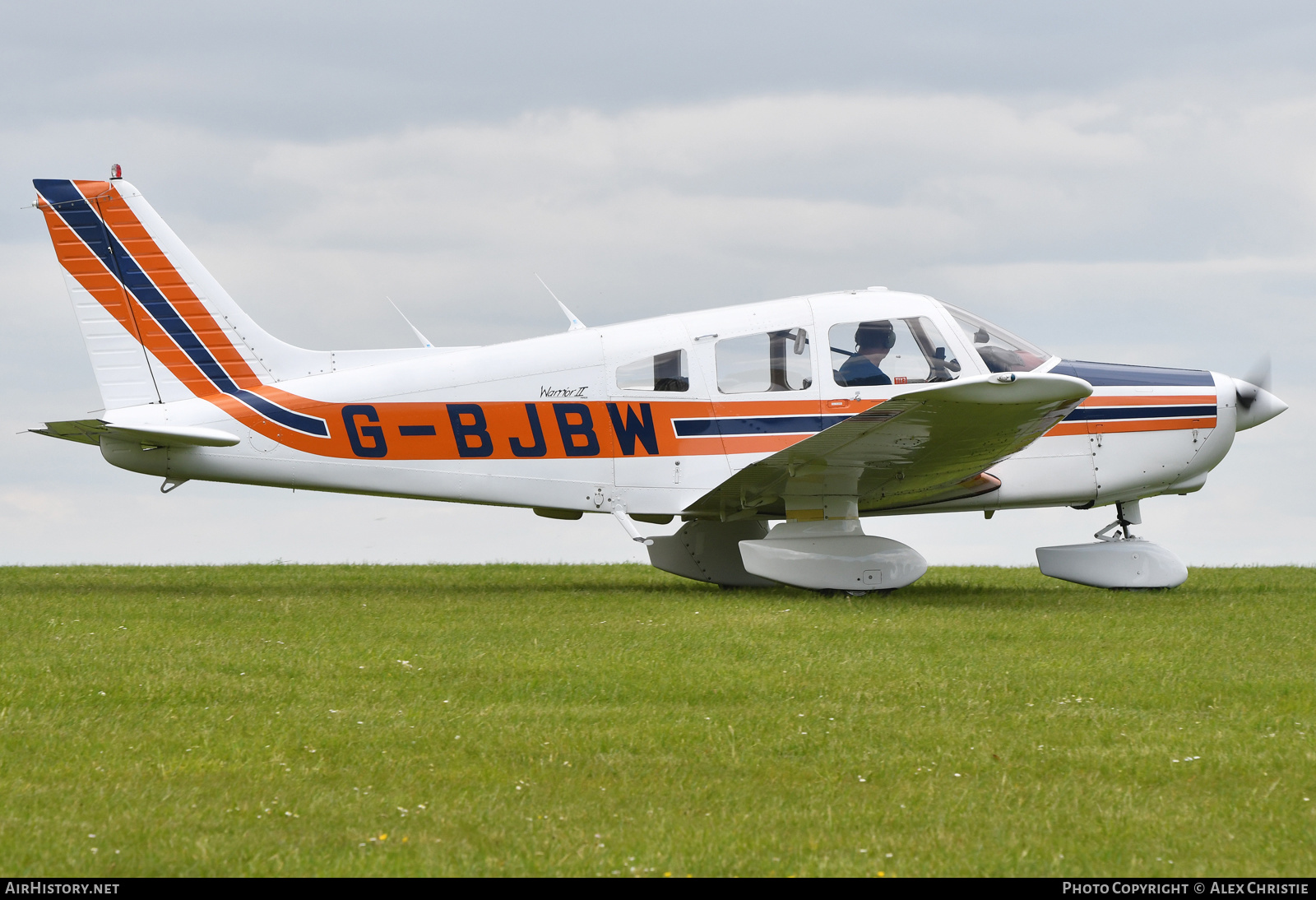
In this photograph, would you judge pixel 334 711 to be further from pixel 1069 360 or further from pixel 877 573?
pixel 1069 360

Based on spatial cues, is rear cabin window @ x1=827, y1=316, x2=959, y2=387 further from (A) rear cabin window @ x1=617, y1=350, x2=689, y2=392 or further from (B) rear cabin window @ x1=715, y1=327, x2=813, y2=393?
(A) rear cabin window @ x1=617, y1=350, x2=689, y2=392

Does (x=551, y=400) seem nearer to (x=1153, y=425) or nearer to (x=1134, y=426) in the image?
(x=1134, y=426)

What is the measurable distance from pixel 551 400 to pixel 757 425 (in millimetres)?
1975

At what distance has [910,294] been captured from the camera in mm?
11508

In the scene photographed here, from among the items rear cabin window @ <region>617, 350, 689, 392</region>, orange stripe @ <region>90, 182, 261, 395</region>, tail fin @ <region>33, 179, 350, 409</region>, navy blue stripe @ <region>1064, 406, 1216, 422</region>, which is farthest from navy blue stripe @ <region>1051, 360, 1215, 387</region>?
orange stripe @ <region>90, 182, 261, 395</region>

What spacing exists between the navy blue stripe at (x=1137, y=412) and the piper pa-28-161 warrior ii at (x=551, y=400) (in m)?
0.09

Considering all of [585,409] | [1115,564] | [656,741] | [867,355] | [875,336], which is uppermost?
[875,336]

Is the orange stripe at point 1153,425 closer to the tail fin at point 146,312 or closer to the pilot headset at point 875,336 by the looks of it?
the pilot headset at point 875,336

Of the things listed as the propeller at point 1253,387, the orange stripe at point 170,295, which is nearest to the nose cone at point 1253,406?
the propeller at point 1253,387

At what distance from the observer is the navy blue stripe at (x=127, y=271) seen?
1162cm

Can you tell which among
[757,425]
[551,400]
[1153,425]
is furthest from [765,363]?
[1153,425]

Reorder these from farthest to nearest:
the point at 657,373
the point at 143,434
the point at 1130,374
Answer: the point at 1130,374 → the point at 657,373 → the point at 143,434

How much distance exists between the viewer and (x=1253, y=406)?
12406mm

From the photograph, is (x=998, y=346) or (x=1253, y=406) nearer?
(x=998, y=346)
